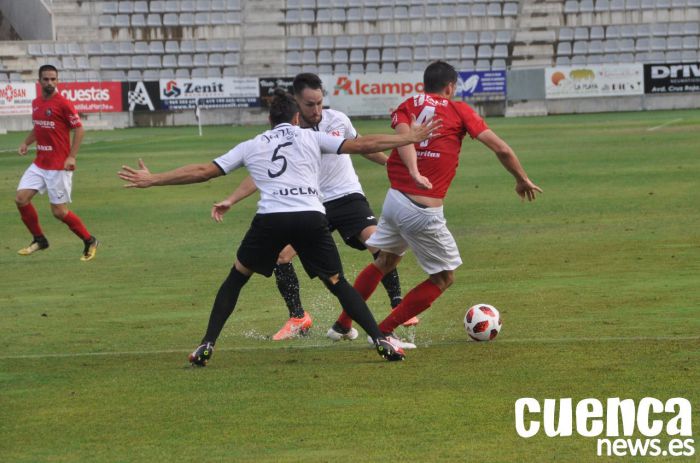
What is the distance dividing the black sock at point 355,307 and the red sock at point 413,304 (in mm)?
680

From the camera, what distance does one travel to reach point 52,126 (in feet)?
52.9

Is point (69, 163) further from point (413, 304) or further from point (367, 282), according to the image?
point (413, 304)

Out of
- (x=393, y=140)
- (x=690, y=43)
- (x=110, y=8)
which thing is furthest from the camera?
(x=110, y=8)

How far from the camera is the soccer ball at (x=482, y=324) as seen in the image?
30.1 feet

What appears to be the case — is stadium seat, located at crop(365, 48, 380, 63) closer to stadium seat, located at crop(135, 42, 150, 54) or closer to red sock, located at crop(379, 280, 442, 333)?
stadium seat, located at crop(135, 42, 150, 54)

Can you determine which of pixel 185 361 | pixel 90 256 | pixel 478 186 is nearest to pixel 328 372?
pixel 185 361

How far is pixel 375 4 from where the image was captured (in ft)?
185

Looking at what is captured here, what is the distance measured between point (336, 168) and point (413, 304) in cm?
180

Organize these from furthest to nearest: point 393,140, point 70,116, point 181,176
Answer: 1. point 70,116
2. point 181,176
3. point 393,140

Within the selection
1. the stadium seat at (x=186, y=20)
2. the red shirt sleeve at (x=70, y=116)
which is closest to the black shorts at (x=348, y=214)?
the red shirt sleeve at (x=70, y=116)

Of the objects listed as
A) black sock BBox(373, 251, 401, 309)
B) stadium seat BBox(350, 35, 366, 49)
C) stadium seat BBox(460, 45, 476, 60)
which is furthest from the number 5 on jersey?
stadium seat BBox(350, 35, 366, 49)

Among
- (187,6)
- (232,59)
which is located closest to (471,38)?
(232,59)

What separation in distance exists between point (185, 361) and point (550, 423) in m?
3.03

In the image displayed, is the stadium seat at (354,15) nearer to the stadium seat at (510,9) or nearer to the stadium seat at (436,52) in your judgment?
the stadium seat at (436,52)
